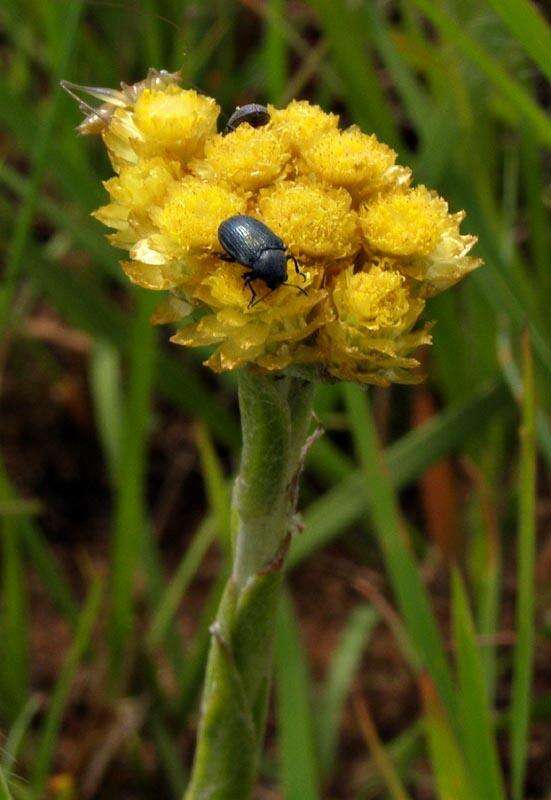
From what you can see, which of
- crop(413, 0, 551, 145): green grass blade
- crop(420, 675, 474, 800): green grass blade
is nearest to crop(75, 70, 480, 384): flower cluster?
crop(413, 0, 551, 145): green grass blade

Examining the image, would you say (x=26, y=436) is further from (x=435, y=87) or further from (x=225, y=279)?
(x=225, y=279)

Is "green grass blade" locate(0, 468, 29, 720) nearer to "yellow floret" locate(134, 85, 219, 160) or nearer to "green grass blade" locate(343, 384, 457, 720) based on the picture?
"green grass blade" locate(343, 384, 457, 720)

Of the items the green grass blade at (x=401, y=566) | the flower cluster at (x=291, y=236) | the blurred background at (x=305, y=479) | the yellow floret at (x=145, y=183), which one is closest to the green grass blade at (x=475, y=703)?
the blurred background at (x=305, y=479)

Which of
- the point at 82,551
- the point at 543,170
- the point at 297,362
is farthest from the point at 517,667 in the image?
the point at 82,551

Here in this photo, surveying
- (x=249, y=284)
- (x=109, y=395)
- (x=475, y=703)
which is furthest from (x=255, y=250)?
(x=109, y=395)

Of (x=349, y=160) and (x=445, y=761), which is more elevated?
(x=349, y=160)

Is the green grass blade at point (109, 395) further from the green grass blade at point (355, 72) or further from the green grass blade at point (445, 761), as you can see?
the green grass blade at point (445, 761)

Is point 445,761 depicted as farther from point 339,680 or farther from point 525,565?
point 339,680
